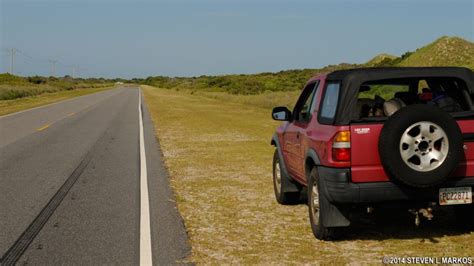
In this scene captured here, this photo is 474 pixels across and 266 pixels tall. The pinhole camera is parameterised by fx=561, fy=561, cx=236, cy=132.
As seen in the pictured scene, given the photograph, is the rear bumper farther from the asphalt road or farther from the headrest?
the asphalt road

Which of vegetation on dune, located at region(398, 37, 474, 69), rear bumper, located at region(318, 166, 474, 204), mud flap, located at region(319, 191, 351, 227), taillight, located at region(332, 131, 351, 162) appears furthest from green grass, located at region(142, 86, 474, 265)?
vegetation on dune, located at region(398, 37, 474, 69)

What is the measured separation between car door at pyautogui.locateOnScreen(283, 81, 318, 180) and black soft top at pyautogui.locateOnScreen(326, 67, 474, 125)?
0.93 meters

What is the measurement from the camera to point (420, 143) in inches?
213

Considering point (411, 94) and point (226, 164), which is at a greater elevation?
point (411, 94)

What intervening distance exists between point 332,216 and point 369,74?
5.01ft

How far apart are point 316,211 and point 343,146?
1058 mm

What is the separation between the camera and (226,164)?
12.5m

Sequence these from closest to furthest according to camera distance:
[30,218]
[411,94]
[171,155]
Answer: [411,94] → [30,218] → [171,155]

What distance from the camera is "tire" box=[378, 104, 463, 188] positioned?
533cm

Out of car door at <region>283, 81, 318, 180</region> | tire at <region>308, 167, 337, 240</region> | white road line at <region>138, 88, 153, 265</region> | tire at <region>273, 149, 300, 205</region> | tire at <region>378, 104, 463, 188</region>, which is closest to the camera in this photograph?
tire at <region>378, 104, 463, 188</region>

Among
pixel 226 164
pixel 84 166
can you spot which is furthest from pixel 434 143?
pixel 84 166

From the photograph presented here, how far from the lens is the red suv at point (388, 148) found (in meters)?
5.35

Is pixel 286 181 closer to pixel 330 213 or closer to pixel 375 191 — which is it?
pixel 330 213

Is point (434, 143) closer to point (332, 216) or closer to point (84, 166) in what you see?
point (332, 216)
